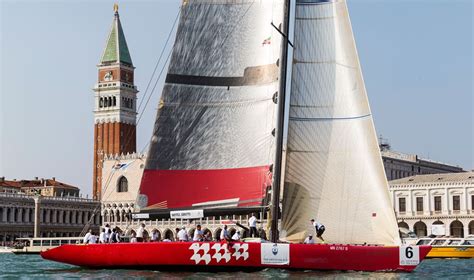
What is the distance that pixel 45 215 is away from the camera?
91.1 metres

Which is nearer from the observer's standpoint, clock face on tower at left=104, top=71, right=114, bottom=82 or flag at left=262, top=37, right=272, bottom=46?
flag at left=262, top=37, right=272, bottom=46

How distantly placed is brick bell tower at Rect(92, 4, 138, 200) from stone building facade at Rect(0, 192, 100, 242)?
10.4 meters

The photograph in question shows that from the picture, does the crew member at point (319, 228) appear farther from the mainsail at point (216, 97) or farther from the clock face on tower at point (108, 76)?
the clock face on tower at point (108, 76)

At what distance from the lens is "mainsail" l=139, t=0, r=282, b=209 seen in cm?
2383

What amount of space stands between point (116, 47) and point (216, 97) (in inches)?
3502

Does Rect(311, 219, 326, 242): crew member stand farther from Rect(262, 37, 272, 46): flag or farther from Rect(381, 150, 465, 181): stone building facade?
Rect(381, 150, 465, 181): stone building facade

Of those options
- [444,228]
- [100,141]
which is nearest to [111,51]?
[100,141]

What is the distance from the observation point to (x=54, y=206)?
92125mm

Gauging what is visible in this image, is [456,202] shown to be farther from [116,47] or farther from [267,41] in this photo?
[116,47]

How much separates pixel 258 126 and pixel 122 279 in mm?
5729

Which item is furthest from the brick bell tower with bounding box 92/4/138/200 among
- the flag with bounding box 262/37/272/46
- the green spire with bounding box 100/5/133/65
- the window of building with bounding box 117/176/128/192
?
the flag with bounding box 262/37/272/46

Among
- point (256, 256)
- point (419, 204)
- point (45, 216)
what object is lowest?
point (256, 256)

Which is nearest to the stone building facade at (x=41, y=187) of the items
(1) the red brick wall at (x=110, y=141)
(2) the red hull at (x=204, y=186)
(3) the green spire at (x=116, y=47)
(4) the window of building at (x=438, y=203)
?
(1) the red brick wall at (x=110, y=141)

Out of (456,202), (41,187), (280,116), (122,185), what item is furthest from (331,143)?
(41,187)
